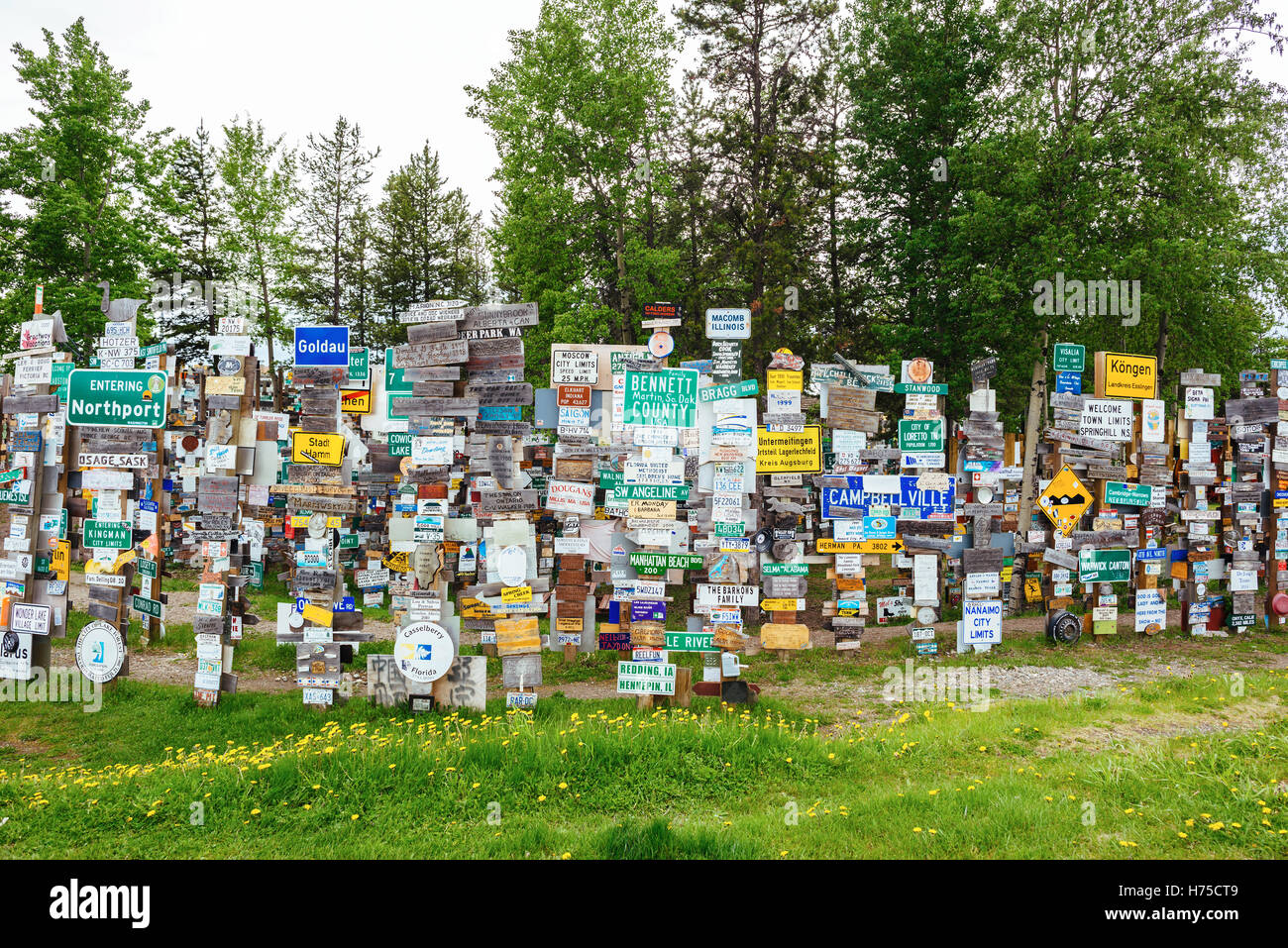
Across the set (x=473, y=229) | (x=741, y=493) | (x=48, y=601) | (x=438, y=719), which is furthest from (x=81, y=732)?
(x=473, y=229)

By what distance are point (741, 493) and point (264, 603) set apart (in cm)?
1184

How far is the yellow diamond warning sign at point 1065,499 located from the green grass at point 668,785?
450cm

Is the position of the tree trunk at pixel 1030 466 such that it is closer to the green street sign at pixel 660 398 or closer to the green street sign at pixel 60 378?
the green street sign at pixel 660 398

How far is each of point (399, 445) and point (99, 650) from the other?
5.89m

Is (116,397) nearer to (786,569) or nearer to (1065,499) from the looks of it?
(786,569)

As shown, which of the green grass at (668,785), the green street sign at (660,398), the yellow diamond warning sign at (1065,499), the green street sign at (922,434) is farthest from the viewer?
the yellow diamond warning sign at (1065,499)

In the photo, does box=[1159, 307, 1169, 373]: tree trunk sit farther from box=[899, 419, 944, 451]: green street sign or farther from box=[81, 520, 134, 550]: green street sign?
box=[81, 520, 134, 550]: green street sign

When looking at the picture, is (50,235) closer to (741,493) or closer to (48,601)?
(48,601)

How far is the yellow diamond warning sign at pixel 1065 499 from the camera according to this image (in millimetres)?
13211

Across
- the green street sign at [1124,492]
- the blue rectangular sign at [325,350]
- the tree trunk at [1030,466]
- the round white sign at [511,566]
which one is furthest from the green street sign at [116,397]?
the tree trunk at [1030,466]

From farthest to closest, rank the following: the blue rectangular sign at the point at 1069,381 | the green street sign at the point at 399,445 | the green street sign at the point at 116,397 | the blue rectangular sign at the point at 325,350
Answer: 1. the green street sign at the point at 399,445
2. the blue rectangular sign at the point at 1069,381
3. the green street sign at the point at 116,397
4. the blue rectangular sign at the point at 325,350

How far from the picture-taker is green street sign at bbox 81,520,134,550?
10.6 meters

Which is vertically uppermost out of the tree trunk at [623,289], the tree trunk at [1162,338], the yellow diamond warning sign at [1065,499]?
the tree trunk at [623,289]

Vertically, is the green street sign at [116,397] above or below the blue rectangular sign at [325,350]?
below
